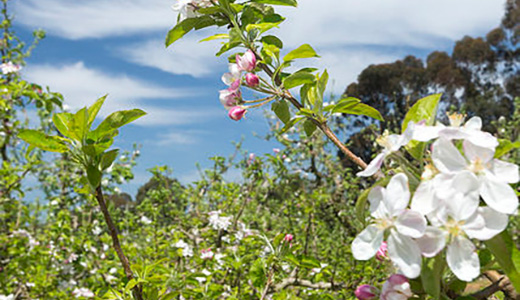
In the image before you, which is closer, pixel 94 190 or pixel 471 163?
pixel 471 163

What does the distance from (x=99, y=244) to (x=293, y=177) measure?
212 cm

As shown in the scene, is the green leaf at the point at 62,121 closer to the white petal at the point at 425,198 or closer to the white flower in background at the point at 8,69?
the white petal at the point at 425,198

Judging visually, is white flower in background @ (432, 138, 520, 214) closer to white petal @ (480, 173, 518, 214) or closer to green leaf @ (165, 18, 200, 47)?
white petal @ (480, 173, 518, 214)

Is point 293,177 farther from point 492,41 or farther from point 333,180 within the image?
point 492,41

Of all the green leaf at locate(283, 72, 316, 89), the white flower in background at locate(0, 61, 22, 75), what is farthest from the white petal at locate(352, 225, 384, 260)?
the white flower in background at locate(0, 61, 22, 75)

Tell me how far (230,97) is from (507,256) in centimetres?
79

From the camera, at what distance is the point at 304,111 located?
105cm

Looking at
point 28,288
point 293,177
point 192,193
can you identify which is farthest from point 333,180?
point 28,288

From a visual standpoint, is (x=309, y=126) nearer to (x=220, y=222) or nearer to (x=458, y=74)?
(x=220, y=222)

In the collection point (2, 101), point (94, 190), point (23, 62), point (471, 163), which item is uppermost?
point (23, 62)

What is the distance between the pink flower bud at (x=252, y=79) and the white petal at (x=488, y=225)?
2.16 feet

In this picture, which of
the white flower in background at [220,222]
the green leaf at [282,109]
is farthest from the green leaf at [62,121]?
the white flower in background at [220,222]

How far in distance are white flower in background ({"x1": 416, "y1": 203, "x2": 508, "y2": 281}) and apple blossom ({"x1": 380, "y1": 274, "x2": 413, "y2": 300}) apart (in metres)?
0.08

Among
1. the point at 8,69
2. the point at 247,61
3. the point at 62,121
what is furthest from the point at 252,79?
the point at 8,69
